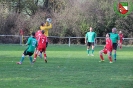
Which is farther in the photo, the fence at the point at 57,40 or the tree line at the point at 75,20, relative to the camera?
the tree line at the point at 75,20

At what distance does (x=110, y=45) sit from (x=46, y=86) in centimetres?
1159

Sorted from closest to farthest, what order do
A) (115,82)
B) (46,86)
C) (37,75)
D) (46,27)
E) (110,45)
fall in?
(46,86), (115,82), (37,75), (110,45), (46,27)

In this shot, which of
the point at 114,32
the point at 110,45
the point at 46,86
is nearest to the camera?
the point at 46,86

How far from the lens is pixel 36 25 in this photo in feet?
193

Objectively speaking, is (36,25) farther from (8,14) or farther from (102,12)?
(102,12)

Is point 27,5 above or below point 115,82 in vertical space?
above

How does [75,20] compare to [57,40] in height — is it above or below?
above

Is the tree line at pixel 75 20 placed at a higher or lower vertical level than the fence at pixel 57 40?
higher

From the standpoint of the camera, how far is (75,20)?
2345 inches

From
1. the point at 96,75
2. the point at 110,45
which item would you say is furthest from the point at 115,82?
the point at 110,45

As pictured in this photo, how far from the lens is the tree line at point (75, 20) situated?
5862 cm

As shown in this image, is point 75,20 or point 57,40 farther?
point 75,20

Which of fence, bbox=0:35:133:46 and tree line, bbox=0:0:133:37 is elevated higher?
tree line, bbox=0:0:133:37

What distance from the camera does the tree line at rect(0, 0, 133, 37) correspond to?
192 ft
